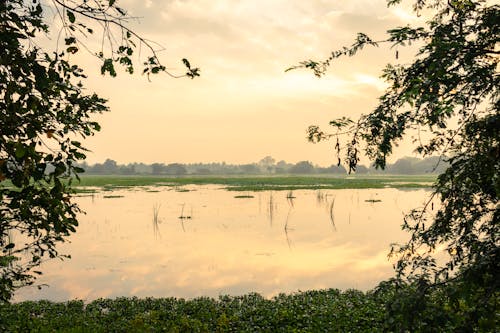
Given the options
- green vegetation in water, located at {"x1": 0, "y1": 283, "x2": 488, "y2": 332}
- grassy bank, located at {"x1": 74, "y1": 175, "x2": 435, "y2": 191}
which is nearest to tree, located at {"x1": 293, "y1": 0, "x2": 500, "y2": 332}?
green vegetation in water, located at {"x1": 0, "y1": 283, "x2": 488, "y2": 332}

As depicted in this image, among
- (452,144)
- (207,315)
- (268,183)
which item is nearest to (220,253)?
(207,315)

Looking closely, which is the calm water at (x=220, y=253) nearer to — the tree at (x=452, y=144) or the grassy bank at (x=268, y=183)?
the tree at (x=452, y=144)

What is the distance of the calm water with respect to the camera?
63.6 feet

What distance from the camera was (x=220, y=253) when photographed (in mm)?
25531

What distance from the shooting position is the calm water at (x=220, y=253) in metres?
19.4

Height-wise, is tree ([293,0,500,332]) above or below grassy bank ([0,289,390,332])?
above

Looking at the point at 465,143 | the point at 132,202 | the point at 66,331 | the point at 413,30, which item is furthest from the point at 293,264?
the point at 132,202

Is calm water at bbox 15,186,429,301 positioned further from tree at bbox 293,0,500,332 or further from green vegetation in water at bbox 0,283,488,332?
tree at bbox 293,0,500,332

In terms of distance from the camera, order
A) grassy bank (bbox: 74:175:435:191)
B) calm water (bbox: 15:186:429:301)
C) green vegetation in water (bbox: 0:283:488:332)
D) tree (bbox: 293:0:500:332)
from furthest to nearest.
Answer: grassy bank (bbox: 74:175:435:191)
calm water (bbox: 15:186:429:301)
green vegetation in water (bbox: 0:283:488:332)
tree (bbox: 293:0:500:332)

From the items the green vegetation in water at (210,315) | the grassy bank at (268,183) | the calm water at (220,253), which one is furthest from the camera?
the grassy bank at (268,183)

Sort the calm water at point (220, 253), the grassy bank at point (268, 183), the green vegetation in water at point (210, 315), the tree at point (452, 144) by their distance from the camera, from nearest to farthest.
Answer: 1. the tree at point (452, 144)
2. the green vegetation in water at point (210, 315)
3. the calm water at point (220, 253)
4. the grassy bank at point (268, 183)

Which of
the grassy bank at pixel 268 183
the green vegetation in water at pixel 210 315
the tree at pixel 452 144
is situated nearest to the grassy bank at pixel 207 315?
the green vegetation in water at pixel 210 315

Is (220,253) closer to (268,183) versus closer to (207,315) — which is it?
(207,315)

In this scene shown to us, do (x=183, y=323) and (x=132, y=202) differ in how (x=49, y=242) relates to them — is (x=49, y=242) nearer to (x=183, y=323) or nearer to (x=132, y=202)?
(x=183, y=323)
